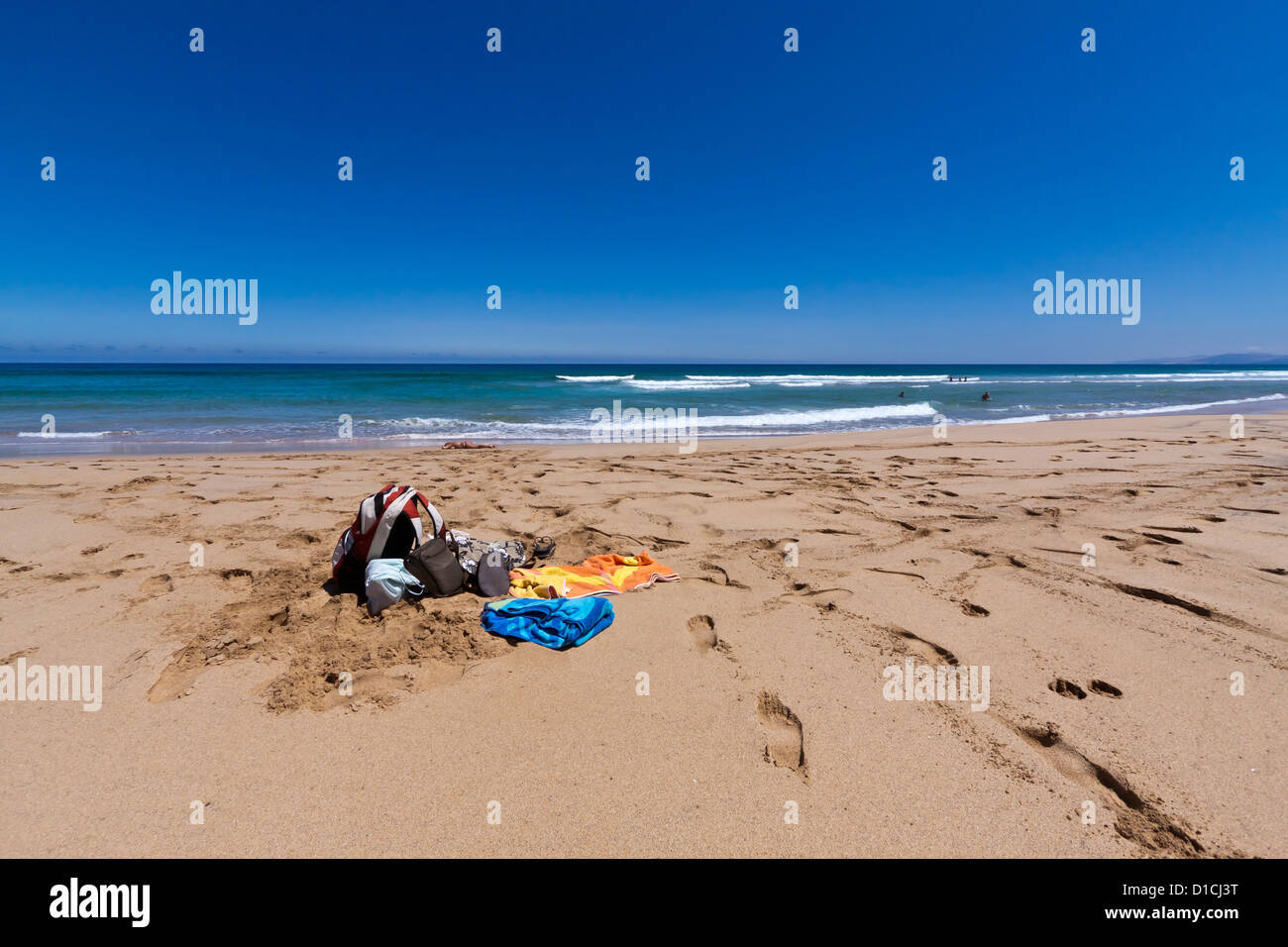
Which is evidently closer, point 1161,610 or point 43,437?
point 1161,610

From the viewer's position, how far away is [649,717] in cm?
267

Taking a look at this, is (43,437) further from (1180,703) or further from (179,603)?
(1180,703)

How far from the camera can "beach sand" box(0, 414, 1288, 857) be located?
2061 millimetres

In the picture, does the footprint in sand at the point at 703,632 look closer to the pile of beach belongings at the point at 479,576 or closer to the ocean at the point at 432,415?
the pile of beach belongings at the point at 479,576

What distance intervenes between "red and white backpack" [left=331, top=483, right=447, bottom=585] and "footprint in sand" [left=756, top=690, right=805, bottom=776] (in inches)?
100

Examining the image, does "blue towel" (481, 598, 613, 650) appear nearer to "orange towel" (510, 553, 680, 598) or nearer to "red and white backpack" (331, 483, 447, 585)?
"orange towel" (510, 553, 680, 598)

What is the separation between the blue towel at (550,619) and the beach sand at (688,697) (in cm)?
10

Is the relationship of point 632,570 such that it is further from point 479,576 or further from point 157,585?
point 157,585

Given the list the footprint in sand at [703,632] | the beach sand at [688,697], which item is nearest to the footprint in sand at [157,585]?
the beach sand at [688,697]

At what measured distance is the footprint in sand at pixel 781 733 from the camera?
238 cm

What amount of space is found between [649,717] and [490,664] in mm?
986
